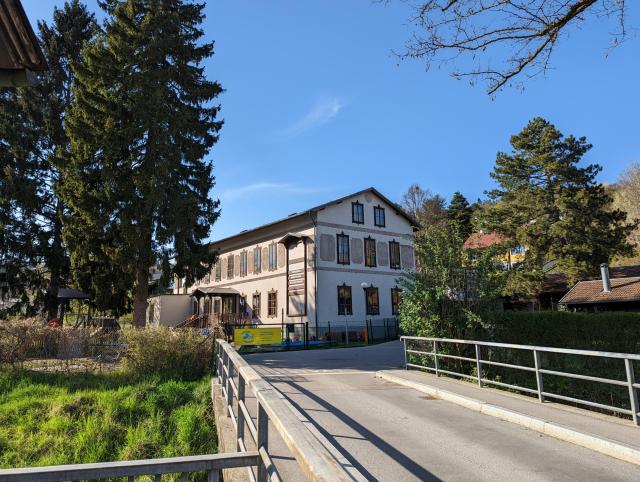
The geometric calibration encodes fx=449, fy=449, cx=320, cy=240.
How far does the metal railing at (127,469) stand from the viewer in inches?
127

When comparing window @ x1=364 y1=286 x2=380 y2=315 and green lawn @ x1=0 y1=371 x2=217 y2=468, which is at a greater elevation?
window @ x1=364 y1=286 x2=380 y2=315

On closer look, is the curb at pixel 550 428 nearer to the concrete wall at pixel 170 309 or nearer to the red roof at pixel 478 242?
the red roof at pixel 478 242

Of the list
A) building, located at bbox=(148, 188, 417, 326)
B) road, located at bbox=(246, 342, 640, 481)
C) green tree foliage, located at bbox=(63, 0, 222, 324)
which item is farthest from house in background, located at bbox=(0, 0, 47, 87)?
building, located at bbox=(148, 188, 417, 326)

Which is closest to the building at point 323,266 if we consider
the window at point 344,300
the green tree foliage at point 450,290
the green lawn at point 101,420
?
the window at point 344,300

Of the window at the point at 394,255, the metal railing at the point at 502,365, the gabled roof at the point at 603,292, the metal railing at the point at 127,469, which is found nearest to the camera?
the metal railing at the point at 127,469

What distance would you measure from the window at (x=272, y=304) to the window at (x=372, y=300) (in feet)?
21.6

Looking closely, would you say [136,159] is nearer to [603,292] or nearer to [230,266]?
[230,266]

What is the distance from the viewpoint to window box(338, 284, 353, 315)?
3100 centimetres

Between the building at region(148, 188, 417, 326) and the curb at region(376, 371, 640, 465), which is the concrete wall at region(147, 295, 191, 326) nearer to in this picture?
the building at region(148, 188, 417, 326)

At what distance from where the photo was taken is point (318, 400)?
9453mm

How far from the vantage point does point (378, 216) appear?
35.0 metres

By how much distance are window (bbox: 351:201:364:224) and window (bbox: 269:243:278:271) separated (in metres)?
6.23

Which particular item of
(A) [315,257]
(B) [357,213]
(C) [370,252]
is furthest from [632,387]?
(B) [357,213]

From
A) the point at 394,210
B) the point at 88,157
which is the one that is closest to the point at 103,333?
the point at 88,157
